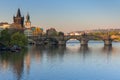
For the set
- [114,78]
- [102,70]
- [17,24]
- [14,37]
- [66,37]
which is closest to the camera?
[114,78]

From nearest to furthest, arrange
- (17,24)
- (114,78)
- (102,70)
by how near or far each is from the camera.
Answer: (114,78), (102,70), (17,24)

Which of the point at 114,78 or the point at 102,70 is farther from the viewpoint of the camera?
the point at 102,70

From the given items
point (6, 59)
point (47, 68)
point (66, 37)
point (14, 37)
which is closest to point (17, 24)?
point (66, 37)

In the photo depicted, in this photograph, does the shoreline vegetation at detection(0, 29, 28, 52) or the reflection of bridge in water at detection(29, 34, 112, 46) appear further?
the reflection of bridge in water at detection(29, 34, 112, 46)

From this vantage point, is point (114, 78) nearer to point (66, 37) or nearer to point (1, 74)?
point (1, 74)

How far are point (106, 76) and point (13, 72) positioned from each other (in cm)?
648

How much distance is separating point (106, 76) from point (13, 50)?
21367mm

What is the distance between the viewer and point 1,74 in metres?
25.1

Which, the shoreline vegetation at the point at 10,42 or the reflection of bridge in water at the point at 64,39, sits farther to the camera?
the reflection of bridge in water at the point at 64,39

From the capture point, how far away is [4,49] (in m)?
46.4

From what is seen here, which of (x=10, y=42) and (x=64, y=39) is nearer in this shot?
(x=10, y=42)

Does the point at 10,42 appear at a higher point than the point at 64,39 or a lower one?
higher

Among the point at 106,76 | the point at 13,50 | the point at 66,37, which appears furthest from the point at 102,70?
the point at 66,37

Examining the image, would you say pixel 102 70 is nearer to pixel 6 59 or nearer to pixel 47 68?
pixel 47 68
